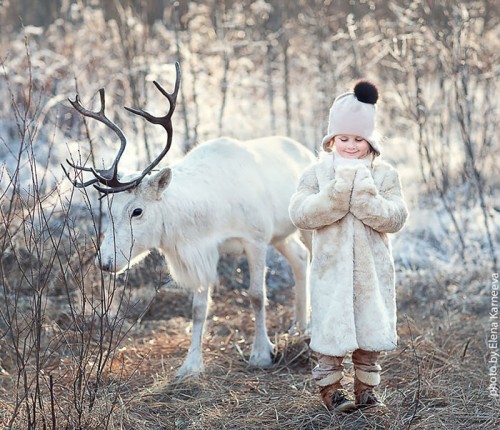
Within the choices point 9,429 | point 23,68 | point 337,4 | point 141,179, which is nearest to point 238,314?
point 141,179

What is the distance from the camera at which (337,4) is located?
12664 mm

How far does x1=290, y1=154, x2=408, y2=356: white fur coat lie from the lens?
4.11 metres

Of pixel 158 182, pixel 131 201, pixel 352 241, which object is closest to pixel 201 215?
pixel 158 182

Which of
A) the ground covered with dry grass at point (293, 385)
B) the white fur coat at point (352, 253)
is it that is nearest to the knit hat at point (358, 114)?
the white fur coat at point (352, 253)

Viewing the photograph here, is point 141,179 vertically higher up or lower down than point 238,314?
higher up

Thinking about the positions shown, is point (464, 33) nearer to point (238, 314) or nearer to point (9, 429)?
point (238, 314)

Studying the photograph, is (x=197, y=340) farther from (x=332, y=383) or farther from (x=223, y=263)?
(x=223, y=263)

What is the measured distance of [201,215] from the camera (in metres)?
5.66

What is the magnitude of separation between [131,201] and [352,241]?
173cm

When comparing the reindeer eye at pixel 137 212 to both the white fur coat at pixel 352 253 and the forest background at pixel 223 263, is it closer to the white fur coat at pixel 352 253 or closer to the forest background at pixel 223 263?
the forest background at pixel 223 263

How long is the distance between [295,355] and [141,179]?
5.84 feet

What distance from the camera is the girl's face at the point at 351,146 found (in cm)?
423

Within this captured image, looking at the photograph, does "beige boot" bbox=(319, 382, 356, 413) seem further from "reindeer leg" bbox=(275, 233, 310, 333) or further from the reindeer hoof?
"reindeer leg" bbox=(275, 233, 310, 333)

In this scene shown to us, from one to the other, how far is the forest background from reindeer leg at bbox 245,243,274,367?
0.35ft
